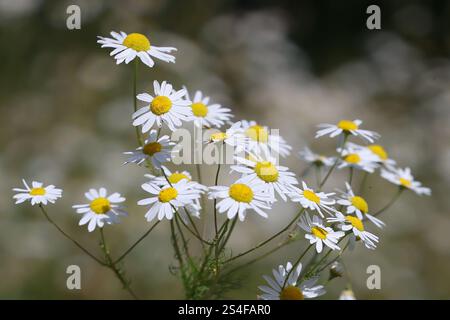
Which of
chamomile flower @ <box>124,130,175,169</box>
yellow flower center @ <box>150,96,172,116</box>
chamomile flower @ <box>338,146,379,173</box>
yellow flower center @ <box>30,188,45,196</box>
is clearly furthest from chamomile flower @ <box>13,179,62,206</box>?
chamomile flower @ <box>338,146,379,173</box>

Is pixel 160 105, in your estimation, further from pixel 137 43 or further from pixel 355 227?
pixel 355 227

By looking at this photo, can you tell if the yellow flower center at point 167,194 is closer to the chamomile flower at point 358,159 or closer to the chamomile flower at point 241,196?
the chamomile flower at point 241,196

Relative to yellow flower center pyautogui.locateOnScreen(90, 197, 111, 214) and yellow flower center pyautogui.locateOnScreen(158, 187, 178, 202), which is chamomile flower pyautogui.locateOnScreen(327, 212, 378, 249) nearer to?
yellow flower center pyautogui.locateOnScreen(158, 187, 178, 202)

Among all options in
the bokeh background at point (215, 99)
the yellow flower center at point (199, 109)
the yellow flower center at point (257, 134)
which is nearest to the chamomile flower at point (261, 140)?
the yellow flower center at point (257, 134)

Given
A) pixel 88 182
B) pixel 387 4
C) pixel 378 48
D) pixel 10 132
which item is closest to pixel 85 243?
pixel 88 182
